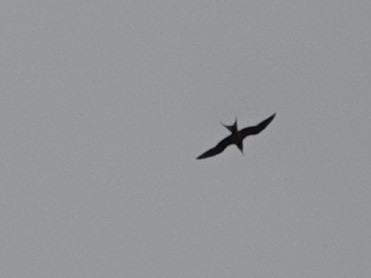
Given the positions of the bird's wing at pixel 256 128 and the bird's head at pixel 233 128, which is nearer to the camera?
the bird's head at pixel 233 128

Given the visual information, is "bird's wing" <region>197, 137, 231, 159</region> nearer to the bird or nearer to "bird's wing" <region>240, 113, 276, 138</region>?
the bird

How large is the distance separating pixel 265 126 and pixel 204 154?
19.3 feet

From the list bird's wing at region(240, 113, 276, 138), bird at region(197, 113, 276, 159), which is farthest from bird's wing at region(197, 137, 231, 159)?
bird's wing at region(240, 113, 276, 138)

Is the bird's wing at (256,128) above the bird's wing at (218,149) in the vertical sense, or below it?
above

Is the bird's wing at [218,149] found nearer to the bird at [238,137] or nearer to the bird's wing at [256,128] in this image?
the bird at [238,137]

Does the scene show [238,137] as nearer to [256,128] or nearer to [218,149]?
[256,128]

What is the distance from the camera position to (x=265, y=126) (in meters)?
68.6

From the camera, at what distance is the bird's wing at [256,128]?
68.0 metres

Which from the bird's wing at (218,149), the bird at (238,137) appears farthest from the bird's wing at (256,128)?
the bird's wing at (218,149)

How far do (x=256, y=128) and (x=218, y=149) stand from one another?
3.81 meters

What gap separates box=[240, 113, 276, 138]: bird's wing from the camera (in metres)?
68.0

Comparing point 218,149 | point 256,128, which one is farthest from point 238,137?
point 218,149

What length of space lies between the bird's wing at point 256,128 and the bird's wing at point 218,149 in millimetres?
1517

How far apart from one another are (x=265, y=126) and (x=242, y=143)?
259 centimetres
